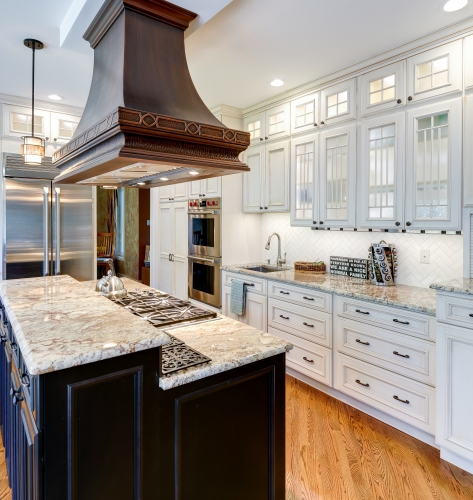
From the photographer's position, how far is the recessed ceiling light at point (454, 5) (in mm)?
2029

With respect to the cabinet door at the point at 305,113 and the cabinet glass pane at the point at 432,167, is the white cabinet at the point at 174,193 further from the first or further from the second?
the cabinet glass pane at the point at 432,167

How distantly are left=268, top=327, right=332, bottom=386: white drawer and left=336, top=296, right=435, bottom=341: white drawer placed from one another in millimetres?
397

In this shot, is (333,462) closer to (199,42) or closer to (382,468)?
(382,468)

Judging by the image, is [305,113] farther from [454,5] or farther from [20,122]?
[20,122]

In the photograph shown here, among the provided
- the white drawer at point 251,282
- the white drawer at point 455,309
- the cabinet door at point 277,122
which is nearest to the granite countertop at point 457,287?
the white drawer at point 455,309

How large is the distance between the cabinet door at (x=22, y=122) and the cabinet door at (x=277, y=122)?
2345 mm

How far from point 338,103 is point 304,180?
0.72m

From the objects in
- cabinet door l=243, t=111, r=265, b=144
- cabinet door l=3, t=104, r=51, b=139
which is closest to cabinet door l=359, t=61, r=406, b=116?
cabinet door l=243, t=111, r=265, b=144

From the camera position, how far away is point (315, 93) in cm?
324

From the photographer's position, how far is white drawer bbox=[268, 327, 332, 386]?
280 cm

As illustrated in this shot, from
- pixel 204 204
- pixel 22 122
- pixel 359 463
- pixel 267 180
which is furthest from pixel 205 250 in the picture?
pixel 359 463

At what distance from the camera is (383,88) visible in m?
2.72

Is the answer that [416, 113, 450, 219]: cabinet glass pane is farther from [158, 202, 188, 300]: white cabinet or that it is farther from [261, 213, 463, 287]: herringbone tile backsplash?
[158, 202, 188, 300]: white cabinet

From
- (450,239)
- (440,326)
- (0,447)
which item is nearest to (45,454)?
(0,447)
